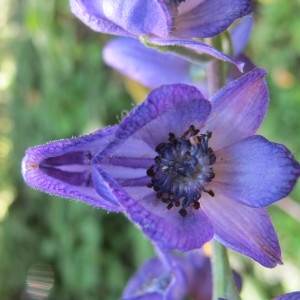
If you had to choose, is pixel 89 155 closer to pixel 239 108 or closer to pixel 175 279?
pixel 239 108

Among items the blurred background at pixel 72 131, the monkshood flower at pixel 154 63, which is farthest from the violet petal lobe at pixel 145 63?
the blurred background at pixel 72 131

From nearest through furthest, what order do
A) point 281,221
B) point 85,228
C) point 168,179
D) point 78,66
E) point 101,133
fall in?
1. point 101,133
2. point 168,179
3. point 281,221
4. point 85,228
5. point 78,66

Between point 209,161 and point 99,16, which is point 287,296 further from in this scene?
point 99,16

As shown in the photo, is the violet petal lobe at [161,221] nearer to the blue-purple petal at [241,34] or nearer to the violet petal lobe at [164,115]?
the violet petal lobe at [164,115]

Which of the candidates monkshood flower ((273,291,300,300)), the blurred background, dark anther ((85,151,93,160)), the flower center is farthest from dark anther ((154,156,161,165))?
the blurred background

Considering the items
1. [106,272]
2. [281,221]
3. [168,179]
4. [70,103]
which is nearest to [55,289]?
[106,272]

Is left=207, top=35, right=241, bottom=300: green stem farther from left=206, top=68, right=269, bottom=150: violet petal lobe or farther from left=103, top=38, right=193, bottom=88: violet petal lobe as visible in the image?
left=103, top=38, right=193, bottom=88: violet petal lobe

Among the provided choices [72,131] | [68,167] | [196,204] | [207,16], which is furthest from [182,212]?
[72,131]

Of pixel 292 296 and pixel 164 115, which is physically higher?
pixel 164 115
